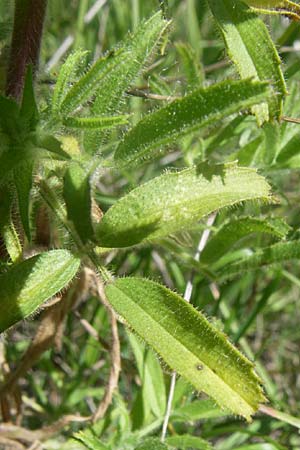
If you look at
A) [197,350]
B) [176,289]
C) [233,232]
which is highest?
[197,350]

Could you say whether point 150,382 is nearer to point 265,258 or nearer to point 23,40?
point 265,258

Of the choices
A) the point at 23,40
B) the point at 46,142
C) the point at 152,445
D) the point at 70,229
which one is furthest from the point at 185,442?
the point at 23,40

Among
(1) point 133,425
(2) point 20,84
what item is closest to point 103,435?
(1) point 133,425

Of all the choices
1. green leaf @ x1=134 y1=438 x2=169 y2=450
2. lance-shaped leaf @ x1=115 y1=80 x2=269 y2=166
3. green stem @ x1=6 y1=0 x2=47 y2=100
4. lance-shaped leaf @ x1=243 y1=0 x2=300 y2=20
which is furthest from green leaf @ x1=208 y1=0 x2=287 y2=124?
green leaf @ x1=134 y1=438 x2=169 y2=450

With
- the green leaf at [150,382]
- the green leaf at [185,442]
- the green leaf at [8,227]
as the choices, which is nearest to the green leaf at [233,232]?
the green leaf at [150,382]

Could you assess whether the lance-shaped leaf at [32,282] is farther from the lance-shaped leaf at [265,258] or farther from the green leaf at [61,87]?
the lance-shaped leaf at [265,258]

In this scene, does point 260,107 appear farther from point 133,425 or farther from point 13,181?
point 133,425

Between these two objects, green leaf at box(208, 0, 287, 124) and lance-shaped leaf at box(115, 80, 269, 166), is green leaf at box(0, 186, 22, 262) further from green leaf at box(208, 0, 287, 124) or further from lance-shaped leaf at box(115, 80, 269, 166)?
green leaf at box(208, 0, 287, 124)
